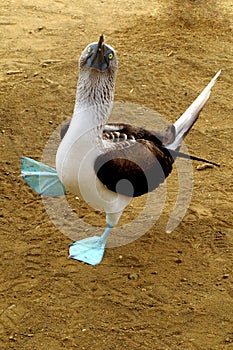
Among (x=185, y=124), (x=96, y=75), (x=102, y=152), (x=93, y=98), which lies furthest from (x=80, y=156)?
(x=185, y=124)

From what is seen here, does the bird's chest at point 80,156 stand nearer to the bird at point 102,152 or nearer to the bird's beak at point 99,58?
the bird at point 102,152

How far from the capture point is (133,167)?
4.16 m

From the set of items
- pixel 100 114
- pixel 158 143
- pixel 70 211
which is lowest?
pixel 70 211

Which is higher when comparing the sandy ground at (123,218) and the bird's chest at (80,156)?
the bird's chest at (80,156)

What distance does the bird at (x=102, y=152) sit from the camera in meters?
3.95

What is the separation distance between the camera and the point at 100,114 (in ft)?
13.2

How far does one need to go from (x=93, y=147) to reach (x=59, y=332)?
1.32 m

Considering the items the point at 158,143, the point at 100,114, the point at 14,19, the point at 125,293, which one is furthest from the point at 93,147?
the point at 14,19

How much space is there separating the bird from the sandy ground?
344mm

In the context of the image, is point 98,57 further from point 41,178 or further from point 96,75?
point 41,178

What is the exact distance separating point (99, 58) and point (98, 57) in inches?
0.6

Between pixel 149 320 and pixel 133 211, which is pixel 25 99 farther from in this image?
pixel 149 320

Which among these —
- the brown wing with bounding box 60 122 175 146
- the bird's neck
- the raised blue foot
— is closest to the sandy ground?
the raised blue foot

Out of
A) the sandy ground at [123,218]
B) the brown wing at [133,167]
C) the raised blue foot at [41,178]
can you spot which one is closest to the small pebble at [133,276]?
the sandy ground at [123,218]
